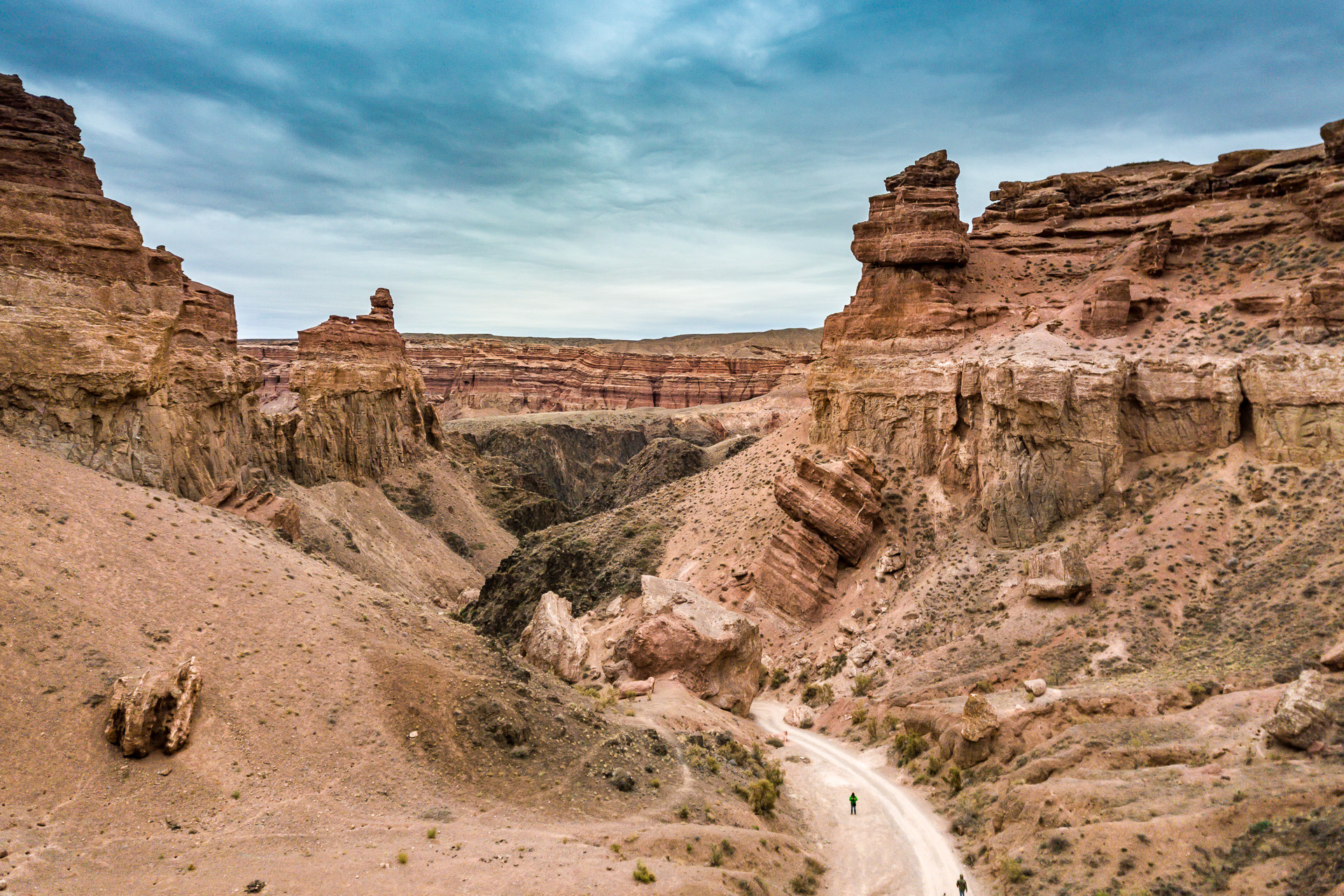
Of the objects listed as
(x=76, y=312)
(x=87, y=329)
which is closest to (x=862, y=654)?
(x=87, y=329)

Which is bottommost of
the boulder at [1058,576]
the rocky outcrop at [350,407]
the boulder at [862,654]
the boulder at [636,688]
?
the boulder at [862,654]

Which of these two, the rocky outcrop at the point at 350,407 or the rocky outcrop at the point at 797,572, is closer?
the rocky outcrop at the point at 797,572

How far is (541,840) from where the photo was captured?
1602 cm

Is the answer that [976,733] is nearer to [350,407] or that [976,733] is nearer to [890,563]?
[890,563]

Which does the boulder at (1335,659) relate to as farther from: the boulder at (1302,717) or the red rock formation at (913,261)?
the red rock formation at (913,261)

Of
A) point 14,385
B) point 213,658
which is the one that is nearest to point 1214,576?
point 213,658

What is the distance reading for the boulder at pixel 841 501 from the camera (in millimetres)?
40594

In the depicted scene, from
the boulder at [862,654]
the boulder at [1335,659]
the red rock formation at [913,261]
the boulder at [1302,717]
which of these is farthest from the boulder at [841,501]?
the boulder at [1302,717]

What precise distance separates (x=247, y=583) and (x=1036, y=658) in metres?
28.2

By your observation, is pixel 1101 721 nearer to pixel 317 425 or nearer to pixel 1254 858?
pixel 1254 858

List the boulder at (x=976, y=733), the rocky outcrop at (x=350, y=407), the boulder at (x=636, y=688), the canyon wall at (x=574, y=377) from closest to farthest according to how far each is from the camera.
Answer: the boulder at (x=976, y=733)
the boulder at (x=636, y=688)
the rocky outcrop at (x=350, y=407)
the canyon wall at (x=574, y=377)

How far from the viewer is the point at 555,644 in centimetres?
3256

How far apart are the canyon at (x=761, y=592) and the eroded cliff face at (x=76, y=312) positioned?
4.7 inches

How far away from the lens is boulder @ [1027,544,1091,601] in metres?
31.1
